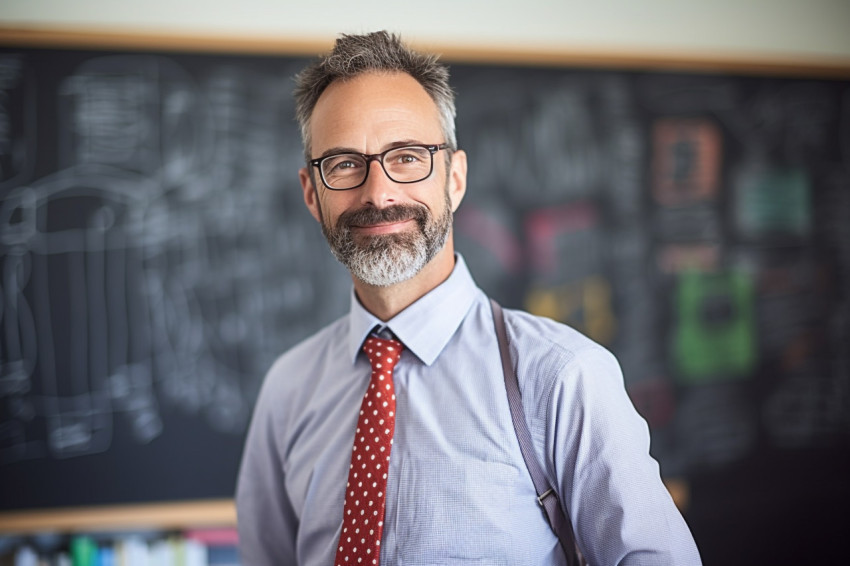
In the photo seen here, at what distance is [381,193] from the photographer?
107cm

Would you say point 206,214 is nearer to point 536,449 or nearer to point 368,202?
point 368,202

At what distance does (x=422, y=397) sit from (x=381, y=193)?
34 centimetres

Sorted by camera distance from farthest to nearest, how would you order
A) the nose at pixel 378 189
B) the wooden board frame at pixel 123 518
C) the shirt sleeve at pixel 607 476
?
the wooden board frame at pixel 123 518, the nose at pixel 378 189, the shirt sleeve at pixel 607 476

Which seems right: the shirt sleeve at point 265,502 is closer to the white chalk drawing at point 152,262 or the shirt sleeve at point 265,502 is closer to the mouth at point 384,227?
the mouth at point 384,227

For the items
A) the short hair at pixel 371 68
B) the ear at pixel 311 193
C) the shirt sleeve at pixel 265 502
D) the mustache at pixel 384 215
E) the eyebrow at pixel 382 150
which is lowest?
the shirt sleeve at pixel 265 502

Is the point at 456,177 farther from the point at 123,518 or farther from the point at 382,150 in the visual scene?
the point at 123,518

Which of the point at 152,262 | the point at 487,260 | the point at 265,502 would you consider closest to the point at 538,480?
the point at 265,502

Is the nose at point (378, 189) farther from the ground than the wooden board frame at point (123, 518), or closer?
farther from the ground

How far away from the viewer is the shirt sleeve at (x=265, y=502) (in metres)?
1.30

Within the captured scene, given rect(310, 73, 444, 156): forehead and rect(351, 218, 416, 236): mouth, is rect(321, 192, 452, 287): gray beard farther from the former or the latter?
rect(310, 73, 444, 156): forehead

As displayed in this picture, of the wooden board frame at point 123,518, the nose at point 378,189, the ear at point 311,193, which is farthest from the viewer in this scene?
the wooden board frame at point 123,518

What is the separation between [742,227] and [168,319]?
199 cm

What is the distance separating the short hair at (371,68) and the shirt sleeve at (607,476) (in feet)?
1.64

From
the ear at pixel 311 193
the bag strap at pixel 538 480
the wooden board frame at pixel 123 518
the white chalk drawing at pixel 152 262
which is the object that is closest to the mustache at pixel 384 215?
the ear at pixel 311 193
